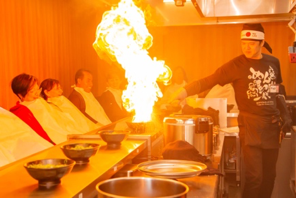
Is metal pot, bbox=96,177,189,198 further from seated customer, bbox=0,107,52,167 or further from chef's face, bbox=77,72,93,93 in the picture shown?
chef's face, bbox=77,72,93,93

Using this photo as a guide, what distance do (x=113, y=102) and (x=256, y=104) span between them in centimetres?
345

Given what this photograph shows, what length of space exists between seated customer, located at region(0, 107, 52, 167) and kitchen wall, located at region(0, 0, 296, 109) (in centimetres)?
211

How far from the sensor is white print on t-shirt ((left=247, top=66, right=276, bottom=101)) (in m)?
3.35

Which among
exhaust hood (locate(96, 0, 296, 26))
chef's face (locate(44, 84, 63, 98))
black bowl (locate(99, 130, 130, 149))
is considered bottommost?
black bowl (locate(99, 130, 130, 149))

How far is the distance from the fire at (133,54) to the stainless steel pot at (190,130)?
0.62 m

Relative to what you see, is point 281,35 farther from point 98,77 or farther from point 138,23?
point 138,23

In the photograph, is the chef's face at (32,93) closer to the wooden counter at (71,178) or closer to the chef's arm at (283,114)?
the wooden counter at (71,178)

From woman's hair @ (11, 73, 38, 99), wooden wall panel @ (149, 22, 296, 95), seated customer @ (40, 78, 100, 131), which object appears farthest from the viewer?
wooden wall panel @ (149, 22, 296, 95)

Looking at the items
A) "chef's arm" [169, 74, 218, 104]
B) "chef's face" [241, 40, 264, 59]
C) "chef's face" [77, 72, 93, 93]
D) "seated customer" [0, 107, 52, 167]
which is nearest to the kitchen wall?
"chef's face" [77, 72, 93, 93]

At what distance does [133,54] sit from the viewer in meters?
3.26

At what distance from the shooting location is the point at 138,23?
344 centimetres

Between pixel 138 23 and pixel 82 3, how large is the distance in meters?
4.53

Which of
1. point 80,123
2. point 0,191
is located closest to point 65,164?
point 0,191

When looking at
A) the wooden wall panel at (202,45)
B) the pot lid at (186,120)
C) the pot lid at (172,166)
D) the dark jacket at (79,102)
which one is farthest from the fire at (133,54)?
the wooden wall panel at (202,45)
